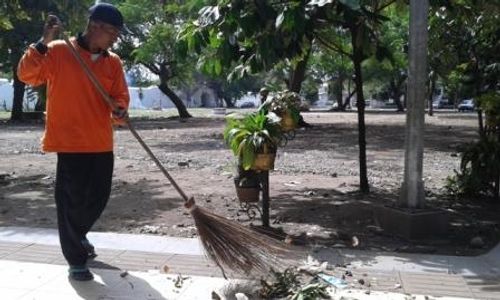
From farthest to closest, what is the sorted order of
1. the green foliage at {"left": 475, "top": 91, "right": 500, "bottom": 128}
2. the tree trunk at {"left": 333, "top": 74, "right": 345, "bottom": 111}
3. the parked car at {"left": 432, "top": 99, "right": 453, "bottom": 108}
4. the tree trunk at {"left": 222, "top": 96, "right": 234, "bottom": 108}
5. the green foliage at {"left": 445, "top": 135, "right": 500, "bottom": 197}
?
the tree trunk at {"left": 222, "top": 96, "right": 234, "bottom": 108}
the parked car at {"left": 432, "top": 99, "right": 453, "bottom": 108}
the tree trunk at {"left": 333, "top": 74, "right": 345, "bottom": 111}
the green foliage at {"left": 445, "top": 135, "right": 500, "bottom": 197}
the green foliage at {"left": 475, "top": 91, "right": 500, "bottom": 128}

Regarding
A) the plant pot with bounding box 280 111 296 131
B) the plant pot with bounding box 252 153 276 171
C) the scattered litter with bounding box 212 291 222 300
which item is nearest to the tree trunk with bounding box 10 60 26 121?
the plant pot with bounding box 280 111 296 131

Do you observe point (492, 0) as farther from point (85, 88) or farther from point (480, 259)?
point (85, 88)

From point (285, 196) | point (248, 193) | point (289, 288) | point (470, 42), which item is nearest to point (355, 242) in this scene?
point (248, 193)

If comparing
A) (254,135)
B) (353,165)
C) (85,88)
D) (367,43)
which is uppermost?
(367,43)

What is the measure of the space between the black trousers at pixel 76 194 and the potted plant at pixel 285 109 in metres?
2.17

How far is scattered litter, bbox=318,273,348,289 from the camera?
4.57m

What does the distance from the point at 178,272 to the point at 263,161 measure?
157cm

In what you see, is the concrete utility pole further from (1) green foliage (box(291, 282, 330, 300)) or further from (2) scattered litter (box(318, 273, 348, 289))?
(1) green foliage (box(291, 282, 330, 300))

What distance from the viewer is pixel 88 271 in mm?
4719

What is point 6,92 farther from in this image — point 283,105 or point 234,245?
point 234,245

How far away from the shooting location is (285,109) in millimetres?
6391

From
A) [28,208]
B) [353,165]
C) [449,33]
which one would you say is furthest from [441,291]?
[353,165]

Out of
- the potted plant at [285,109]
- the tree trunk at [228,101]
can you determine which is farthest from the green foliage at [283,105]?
the tree trunk at [228,101]

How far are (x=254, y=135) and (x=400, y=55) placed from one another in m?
21.7
